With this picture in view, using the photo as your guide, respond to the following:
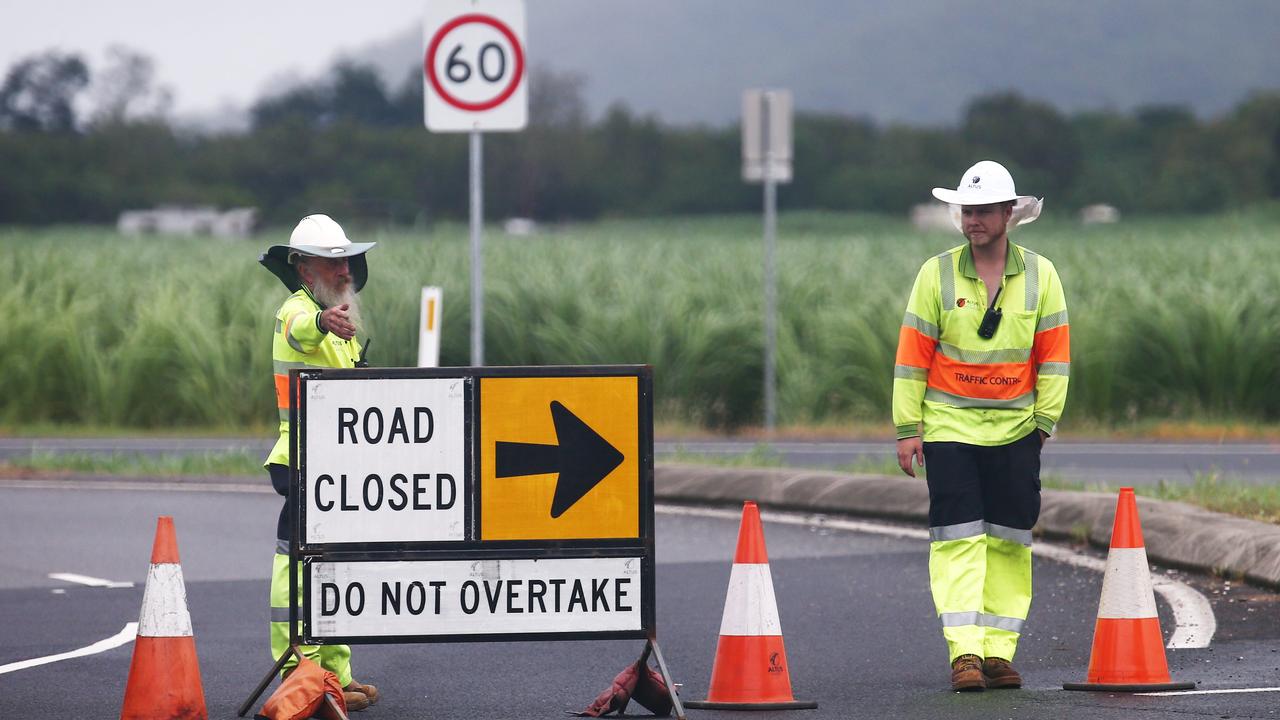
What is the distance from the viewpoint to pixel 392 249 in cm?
2466

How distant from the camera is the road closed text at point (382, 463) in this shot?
6418mm

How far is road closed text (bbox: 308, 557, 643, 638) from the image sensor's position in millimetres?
6418

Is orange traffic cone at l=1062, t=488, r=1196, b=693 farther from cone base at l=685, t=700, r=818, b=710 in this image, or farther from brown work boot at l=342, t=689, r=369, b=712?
brown work boot at l=342, t=689, r=369, b=712

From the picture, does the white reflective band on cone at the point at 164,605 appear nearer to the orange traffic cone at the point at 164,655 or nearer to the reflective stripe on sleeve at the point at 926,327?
the orange traffic cone at the point at 164,655

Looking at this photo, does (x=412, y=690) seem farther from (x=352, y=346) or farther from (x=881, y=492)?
(x=881, y=492)

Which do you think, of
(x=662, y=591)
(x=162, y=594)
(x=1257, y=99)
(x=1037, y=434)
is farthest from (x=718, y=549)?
(x=1257, y=99)

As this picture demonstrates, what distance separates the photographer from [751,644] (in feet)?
21.5

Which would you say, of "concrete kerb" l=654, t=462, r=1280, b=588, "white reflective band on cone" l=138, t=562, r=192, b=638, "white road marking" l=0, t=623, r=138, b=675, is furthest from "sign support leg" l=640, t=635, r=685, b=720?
"concrete kerb" l=654, t=462, r=1280, b=588

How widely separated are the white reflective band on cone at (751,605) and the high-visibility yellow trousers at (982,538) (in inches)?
26.5

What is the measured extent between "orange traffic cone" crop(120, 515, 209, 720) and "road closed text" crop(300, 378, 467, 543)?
18.7 inches

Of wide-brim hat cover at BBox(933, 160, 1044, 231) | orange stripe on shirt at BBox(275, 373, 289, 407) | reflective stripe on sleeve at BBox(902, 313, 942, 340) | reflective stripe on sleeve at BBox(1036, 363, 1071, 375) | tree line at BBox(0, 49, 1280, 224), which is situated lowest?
orange stripe on shirt at BBox(275, 373, 289, 407)

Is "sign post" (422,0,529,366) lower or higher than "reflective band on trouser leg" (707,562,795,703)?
higher

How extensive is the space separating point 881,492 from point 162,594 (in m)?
6.11

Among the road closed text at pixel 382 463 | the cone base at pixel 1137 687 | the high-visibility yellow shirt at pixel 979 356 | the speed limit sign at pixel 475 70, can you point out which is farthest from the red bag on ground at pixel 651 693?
the speed limit sign at pixel 475 70
